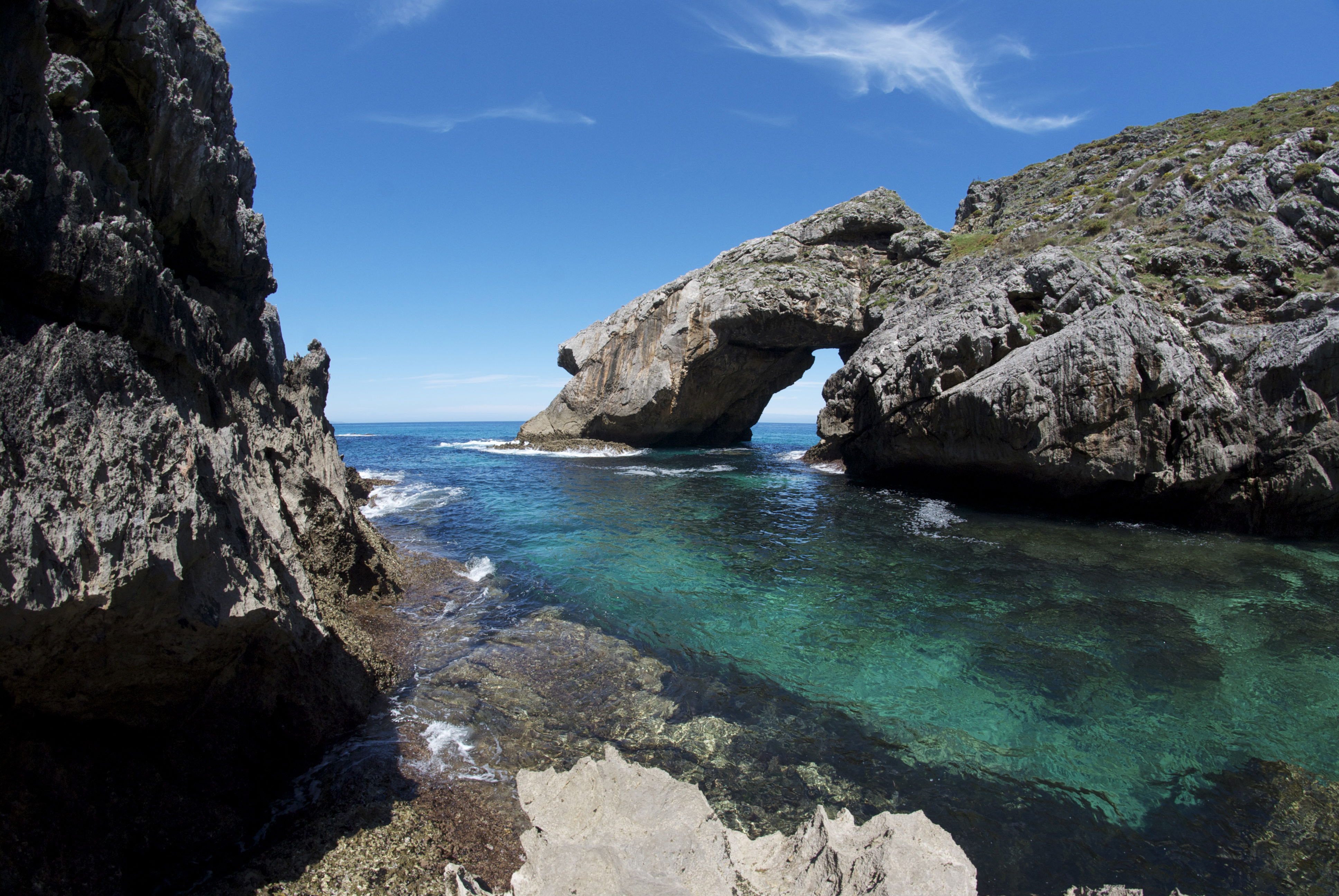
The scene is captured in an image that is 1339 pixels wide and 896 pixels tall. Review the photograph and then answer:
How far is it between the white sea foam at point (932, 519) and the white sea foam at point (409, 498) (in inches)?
609

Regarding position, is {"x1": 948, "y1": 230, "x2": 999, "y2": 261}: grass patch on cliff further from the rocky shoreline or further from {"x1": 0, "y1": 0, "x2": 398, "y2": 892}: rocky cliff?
{"x1": 0, "y1": 0, "x2": 398, "y2": 892}: rocky cliff

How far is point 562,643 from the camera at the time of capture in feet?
28.3

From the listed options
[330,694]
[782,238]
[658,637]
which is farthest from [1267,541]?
[782,238]

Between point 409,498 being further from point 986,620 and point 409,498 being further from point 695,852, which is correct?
point 695,852

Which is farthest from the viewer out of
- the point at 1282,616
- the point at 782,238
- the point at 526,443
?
the point at 526,443

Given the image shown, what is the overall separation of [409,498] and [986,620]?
65.3ft

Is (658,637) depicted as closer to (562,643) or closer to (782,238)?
(562,643)

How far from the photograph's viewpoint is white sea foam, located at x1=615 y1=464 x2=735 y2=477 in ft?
97.1

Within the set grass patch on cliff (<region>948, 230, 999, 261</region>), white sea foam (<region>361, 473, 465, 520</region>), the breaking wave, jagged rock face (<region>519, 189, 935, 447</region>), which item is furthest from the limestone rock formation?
jagged rock face (<region>519, 189, 935, 447</region>)

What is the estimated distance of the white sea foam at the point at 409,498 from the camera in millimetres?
19344

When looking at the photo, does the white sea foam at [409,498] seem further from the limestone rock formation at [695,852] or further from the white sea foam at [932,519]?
the limestone rock formation at [695,852]

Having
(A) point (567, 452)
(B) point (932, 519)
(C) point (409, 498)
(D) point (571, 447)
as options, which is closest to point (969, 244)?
(B) point (932, 519)

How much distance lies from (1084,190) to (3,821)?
41309 mm

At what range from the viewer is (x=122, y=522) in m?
3.35
